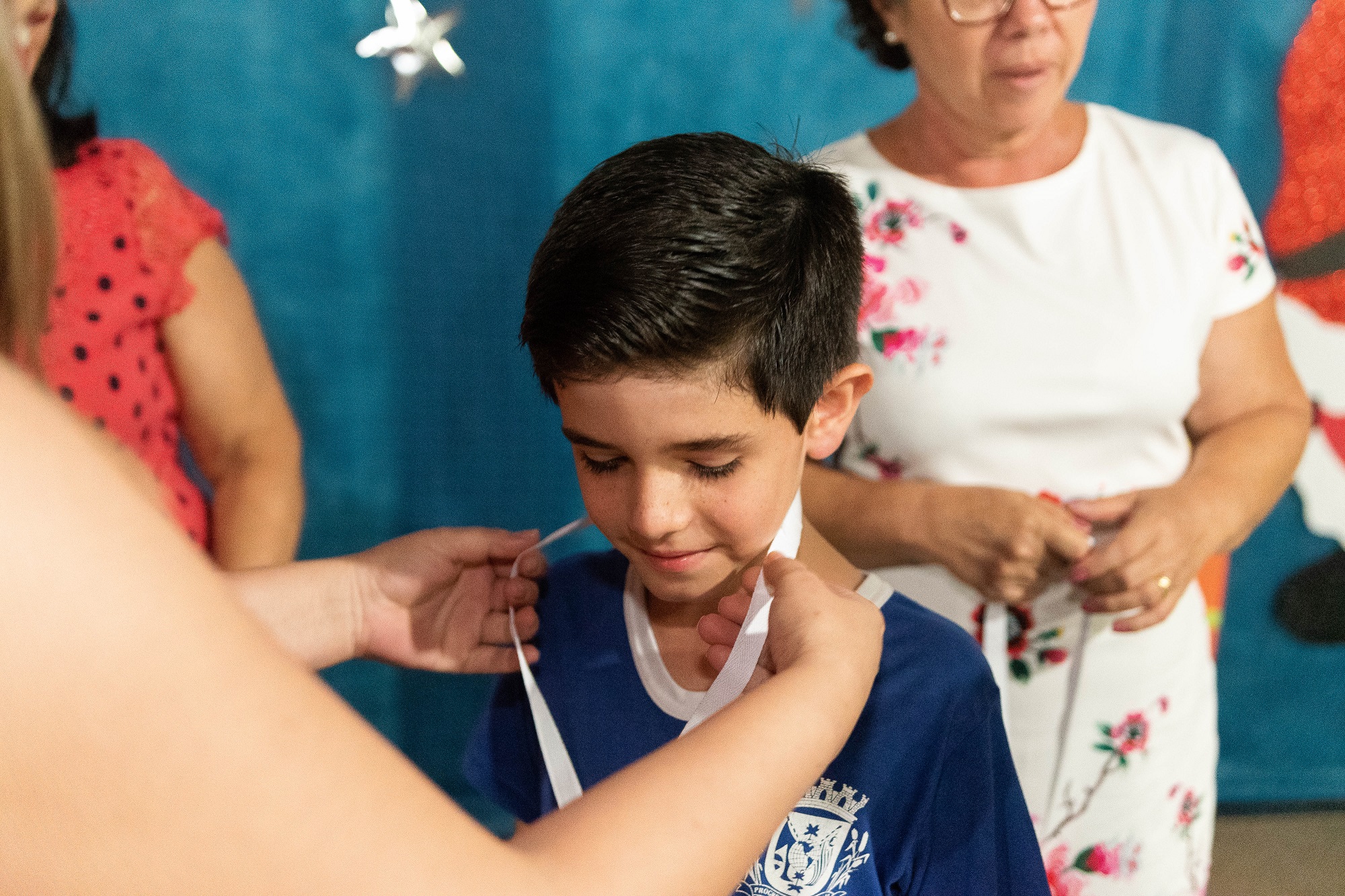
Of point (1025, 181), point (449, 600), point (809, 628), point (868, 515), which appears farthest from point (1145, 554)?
point (449, 600)

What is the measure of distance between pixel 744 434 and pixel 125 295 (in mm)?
609

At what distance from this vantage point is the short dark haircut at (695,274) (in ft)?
2.22

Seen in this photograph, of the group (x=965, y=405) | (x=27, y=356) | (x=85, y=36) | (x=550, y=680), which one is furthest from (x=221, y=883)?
(x=85, y=36)

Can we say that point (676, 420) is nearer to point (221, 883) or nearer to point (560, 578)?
point (560, 578)

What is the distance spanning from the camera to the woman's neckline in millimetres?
973

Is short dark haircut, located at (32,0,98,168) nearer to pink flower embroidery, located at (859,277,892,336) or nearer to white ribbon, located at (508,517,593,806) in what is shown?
white ribbon, located at (508,517,593,806)

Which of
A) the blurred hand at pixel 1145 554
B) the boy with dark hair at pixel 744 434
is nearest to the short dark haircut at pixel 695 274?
the boy with dark hair at pixel 744 434

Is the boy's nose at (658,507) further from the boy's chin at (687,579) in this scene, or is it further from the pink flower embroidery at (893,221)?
the pink flower embroidery at (893,221)

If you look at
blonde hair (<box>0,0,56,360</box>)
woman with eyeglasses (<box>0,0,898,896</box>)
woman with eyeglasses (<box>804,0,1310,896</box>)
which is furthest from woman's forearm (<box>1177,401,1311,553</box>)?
blonde hair (<box>0,0,56,360</box>)

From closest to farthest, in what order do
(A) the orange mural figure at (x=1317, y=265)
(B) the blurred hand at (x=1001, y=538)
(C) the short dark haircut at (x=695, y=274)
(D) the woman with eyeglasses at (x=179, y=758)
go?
(D) the woman with eyeglasses at (x=179, y=758)
(C) the short dark haircut at (x=695, y=274)
(B) the blurred hand at (x=1001, y=538)
(A) the orange mural figure at (x=1317, y=265)

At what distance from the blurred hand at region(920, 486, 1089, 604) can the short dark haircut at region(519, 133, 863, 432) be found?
0.23 m

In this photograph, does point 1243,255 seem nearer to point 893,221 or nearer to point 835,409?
point 893,221

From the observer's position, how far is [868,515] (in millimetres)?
953

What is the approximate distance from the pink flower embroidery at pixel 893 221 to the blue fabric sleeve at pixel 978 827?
1.45 feet
